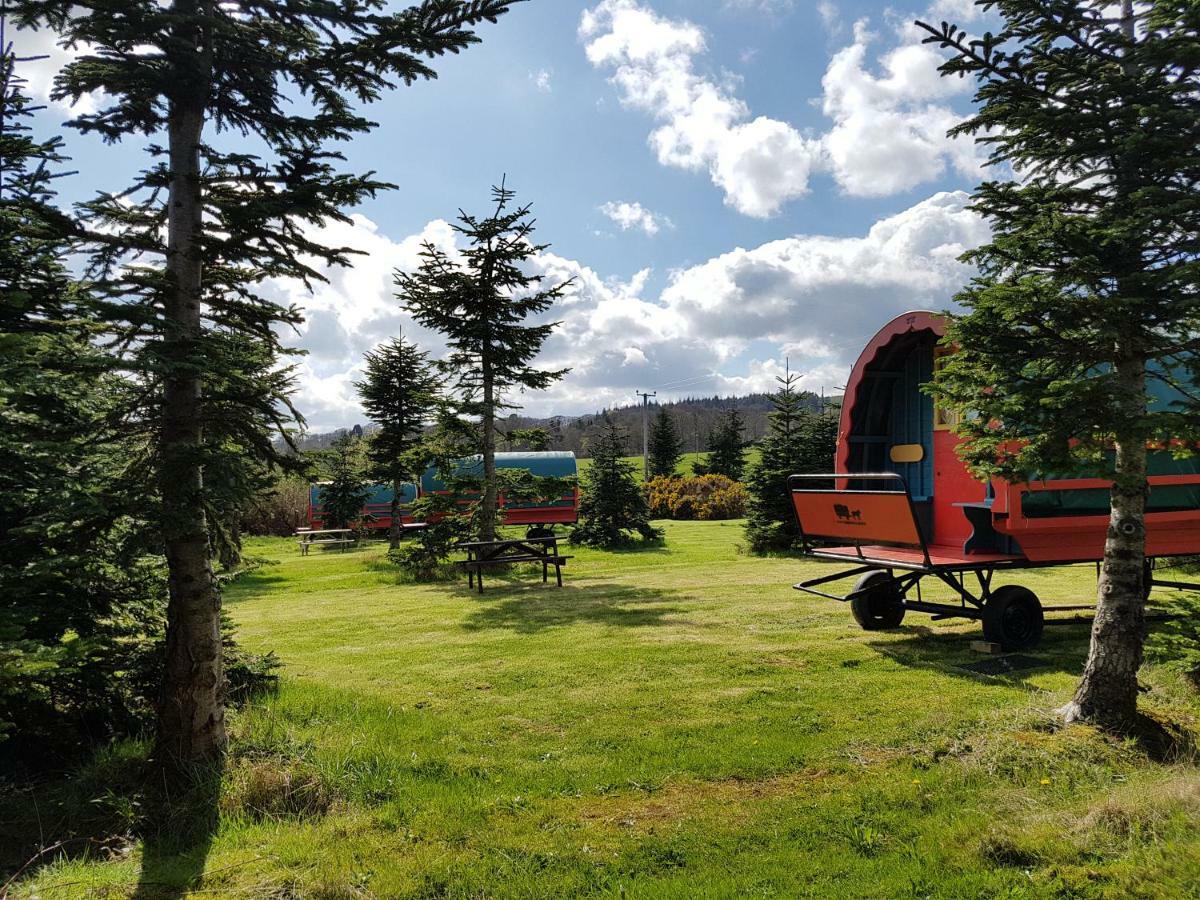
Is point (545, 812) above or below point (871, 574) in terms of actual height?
below

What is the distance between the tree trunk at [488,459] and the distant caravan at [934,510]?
27.1ft

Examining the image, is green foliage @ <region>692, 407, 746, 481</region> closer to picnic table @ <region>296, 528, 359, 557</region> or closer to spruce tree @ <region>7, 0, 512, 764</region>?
picnic table @ <region>296, 528, 359, 557</region>

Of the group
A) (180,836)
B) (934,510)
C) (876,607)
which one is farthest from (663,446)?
(180,836)

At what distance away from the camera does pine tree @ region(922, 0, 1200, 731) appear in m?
4.37

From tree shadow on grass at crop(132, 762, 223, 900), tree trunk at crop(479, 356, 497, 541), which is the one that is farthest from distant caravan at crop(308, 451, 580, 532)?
tree shadow on grass at crop(132, 762, 223, 900)

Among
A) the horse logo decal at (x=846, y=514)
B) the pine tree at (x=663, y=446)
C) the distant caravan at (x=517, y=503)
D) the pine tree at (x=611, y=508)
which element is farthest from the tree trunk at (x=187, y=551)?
the pine tree at (x=663, y=446)

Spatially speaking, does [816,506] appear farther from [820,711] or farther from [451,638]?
[451,638]

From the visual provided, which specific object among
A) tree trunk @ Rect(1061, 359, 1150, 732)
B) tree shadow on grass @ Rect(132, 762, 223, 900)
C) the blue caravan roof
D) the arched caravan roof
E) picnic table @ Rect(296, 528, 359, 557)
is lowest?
picnic table @ Rect(296, 528, 359, 557)

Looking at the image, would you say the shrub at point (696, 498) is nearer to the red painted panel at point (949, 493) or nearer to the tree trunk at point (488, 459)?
the tree trunk at point (488, 459)

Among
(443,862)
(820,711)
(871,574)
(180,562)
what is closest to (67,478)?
(180,562)

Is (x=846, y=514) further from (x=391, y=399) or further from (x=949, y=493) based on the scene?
(x=391, y=399)

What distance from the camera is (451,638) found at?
31.2 ft

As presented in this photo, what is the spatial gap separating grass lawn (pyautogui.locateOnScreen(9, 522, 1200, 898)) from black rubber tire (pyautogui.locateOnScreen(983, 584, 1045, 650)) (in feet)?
0.84

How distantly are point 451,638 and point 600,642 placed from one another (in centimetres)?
208
